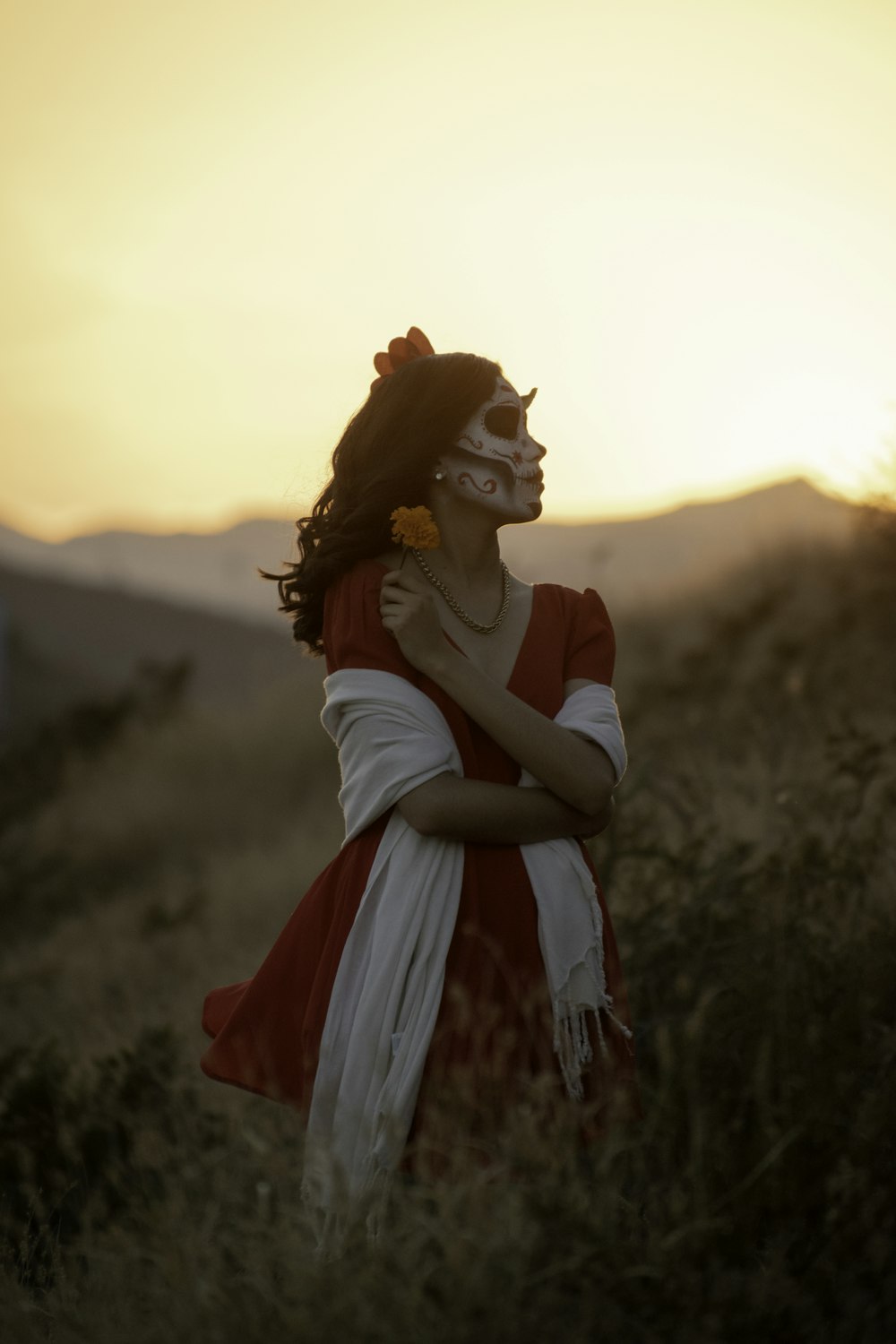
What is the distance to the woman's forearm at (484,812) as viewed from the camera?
2.77m

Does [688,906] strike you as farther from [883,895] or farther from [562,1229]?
[562,1229]

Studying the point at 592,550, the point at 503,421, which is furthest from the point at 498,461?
the point at 592,550

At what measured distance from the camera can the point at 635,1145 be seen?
8.32ft

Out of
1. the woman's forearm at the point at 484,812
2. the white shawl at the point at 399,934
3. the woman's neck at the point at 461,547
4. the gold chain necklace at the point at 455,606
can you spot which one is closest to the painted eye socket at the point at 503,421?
the woman's neck at the point at 461,547

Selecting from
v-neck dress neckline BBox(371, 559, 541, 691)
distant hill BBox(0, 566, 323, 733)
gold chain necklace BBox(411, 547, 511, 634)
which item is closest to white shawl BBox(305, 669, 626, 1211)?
v-neck dress neckline BBox(371, 559, 541, 691)

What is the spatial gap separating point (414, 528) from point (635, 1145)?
129cm

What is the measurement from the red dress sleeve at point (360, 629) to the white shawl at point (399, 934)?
1.4 inches

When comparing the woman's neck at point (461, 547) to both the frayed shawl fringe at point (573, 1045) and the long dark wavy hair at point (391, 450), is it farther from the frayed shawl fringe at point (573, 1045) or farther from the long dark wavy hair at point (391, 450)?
the frayed shawl fringe at point (573, 1045)

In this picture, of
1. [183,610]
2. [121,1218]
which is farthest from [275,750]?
[183,610]

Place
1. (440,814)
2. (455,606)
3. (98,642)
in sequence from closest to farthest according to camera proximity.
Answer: (440,814) → (455,606) → (98,642)

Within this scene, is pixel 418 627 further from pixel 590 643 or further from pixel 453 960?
pixel 453 960

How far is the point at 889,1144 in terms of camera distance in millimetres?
2918

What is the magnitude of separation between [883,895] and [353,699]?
2244 mm

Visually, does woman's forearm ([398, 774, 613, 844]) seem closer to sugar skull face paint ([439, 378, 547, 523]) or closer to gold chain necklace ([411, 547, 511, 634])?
gold chain necklace ([411, 547, 511, 634])
